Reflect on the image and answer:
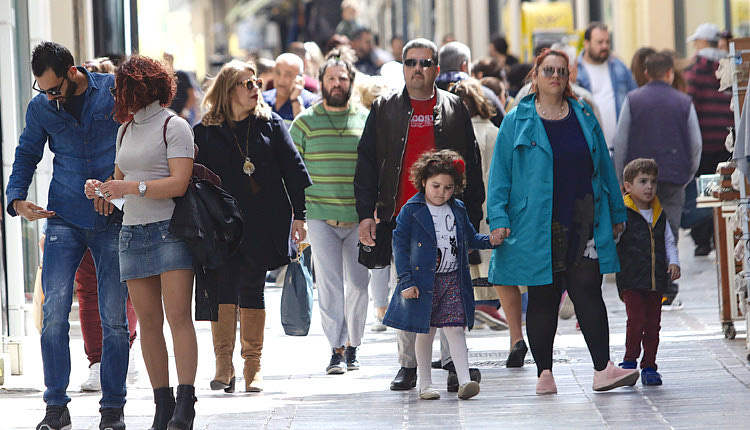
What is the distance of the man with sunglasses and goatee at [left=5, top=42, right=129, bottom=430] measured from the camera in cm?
686

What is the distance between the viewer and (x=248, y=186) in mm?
8102

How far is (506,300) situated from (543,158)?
163 cm

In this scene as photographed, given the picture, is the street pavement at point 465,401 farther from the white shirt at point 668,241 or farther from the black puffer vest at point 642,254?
the white shirt at point 668,241

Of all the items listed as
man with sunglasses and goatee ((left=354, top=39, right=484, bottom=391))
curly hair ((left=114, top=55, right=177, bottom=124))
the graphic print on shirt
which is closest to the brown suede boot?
man with sunglasses and goatee ((left=354, top=39, right=484, bottom=391))

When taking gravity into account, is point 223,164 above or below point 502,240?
above

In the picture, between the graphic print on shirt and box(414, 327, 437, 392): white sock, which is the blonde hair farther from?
box(414, 327, 437, 392): white sock

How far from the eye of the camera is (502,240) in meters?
7.62

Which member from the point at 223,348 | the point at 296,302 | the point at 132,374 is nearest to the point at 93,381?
the point at 132,374

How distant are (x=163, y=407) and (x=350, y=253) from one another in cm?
267

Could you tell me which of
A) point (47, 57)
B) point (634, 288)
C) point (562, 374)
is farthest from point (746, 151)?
point (47, 57)

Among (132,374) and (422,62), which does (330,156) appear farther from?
(132,374)

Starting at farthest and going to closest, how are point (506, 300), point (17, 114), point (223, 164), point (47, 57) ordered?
1. point (17, 114)
2. point (506, 300)
3. point (223, 164)
4. point (47, 57)

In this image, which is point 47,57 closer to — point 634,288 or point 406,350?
point 406,350

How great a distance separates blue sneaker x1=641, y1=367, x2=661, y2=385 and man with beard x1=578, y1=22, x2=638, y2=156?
5733 mm
